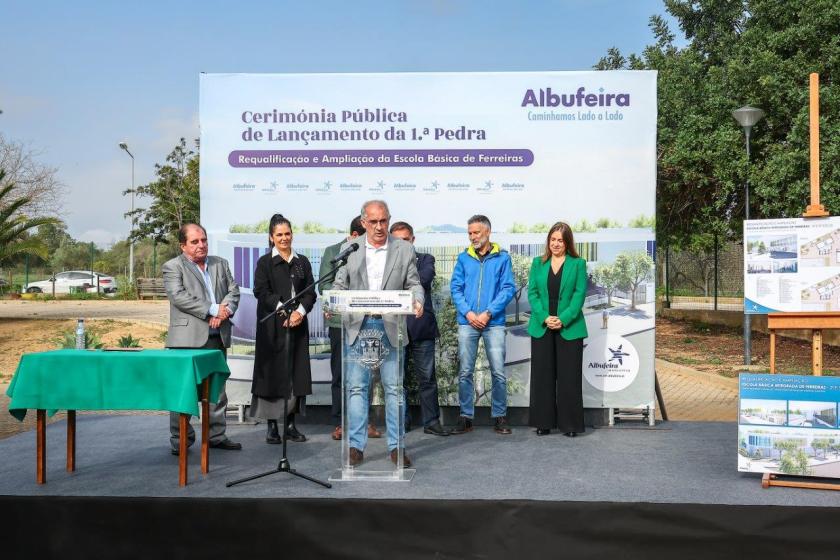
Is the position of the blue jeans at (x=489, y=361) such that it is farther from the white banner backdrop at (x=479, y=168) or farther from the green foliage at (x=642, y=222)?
the green foliage at (x=642, y=222)

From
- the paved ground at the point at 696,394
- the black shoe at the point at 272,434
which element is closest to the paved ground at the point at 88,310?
the paved ground at the point at 696,394

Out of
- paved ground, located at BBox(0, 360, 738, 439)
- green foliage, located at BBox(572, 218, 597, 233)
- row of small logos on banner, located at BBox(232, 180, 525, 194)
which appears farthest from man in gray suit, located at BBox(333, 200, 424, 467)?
paved ground, located at BBox(0, 360, 738, 439)

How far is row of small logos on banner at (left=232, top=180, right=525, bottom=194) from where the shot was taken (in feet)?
19.2

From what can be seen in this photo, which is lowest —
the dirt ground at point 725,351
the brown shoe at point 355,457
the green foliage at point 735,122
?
the dirt ground at point 725,351

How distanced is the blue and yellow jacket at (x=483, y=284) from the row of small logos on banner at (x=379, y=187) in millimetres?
566

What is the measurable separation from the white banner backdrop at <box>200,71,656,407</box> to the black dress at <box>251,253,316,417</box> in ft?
2.47

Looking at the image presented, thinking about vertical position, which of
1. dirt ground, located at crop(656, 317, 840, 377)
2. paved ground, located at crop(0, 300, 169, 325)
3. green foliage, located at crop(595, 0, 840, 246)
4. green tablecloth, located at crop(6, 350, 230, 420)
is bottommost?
dirt ground, located at crop(656, 317, 840, 377)

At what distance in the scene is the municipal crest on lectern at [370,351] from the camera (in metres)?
4.35

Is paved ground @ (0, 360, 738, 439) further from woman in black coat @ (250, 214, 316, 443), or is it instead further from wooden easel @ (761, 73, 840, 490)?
woman in black coat @ (250, 214, 316, 443)

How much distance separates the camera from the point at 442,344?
5930 millimetres

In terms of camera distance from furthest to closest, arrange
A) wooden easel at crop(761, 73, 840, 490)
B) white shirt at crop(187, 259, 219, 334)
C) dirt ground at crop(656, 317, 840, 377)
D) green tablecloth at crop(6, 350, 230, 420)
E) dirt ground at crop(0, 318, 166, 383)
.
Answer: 1. dirt ground at crop(0, 318, 166, 383)
2. dirt ground at crop(656, 317, 840, 377)
3. white shirt at crop(187, 259, 219, 334)
4. wooden easel at crop(761, 73, 840, 490)
5. green tablecloth at crop(6, 350, 230, 420)

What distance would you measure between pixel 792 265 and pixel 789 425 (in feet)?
4.03

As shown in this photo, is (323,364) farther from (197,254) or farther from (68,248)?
(68,248)

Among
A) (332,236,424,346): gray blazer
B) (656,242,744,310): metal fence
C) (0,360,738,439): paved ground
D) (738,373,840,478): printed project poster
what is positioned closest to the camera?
(738,373,840,478): printed project poster
